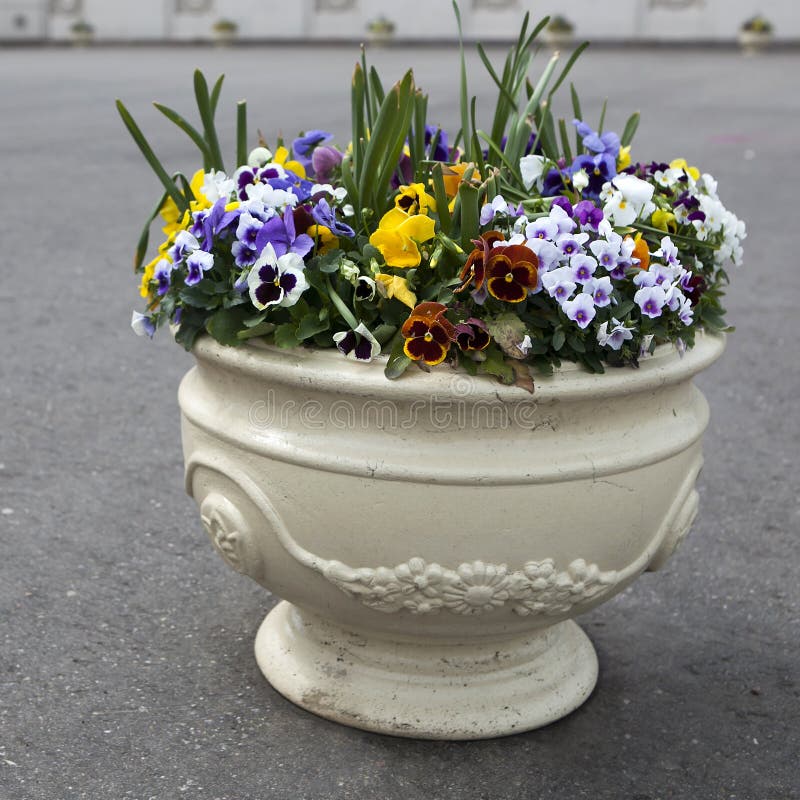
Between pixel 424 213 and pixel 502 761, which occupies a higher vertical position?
pixel 424 213

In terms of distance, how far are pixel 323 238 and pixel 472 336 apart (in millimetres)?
328

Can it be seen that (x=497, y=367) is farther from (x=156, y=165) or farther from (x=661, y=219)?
(x=156, y=165)

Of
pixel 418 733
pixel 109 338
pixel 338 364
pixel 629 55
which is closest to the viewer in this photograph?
pixel 338 364

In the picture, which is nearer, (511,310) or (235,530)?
(511,310)

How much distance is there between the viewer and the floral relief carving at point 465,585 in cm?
180

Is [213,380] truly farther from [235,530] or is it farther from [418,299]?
[418,299]

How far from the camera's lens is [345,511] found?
5.87ft

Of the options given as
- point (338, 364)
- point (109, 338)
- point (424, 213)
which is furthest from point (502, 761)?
point (109, 338)

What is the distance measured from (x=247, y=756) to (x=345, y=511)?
50cm

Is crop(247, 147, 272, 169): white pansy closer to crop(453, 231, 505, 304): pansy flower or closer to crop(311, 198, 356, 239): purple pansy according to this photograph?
crop(311, 198, 356, 239): purple pansy

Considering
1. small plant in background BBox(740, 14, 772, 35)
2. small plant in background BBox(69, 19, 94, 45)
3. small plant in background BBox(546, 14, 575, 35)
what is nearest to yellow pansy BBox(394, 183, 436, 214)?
small plant in background BBox(546, 14, 575, 35)

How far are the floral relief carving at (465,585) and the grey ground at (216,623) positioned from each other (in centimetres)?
31

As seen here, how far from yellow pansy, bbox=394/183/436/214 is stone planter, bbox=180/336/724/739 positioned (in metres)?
0.30

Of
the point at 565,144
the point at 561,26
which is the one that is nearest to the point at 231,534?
the point at 565,144
